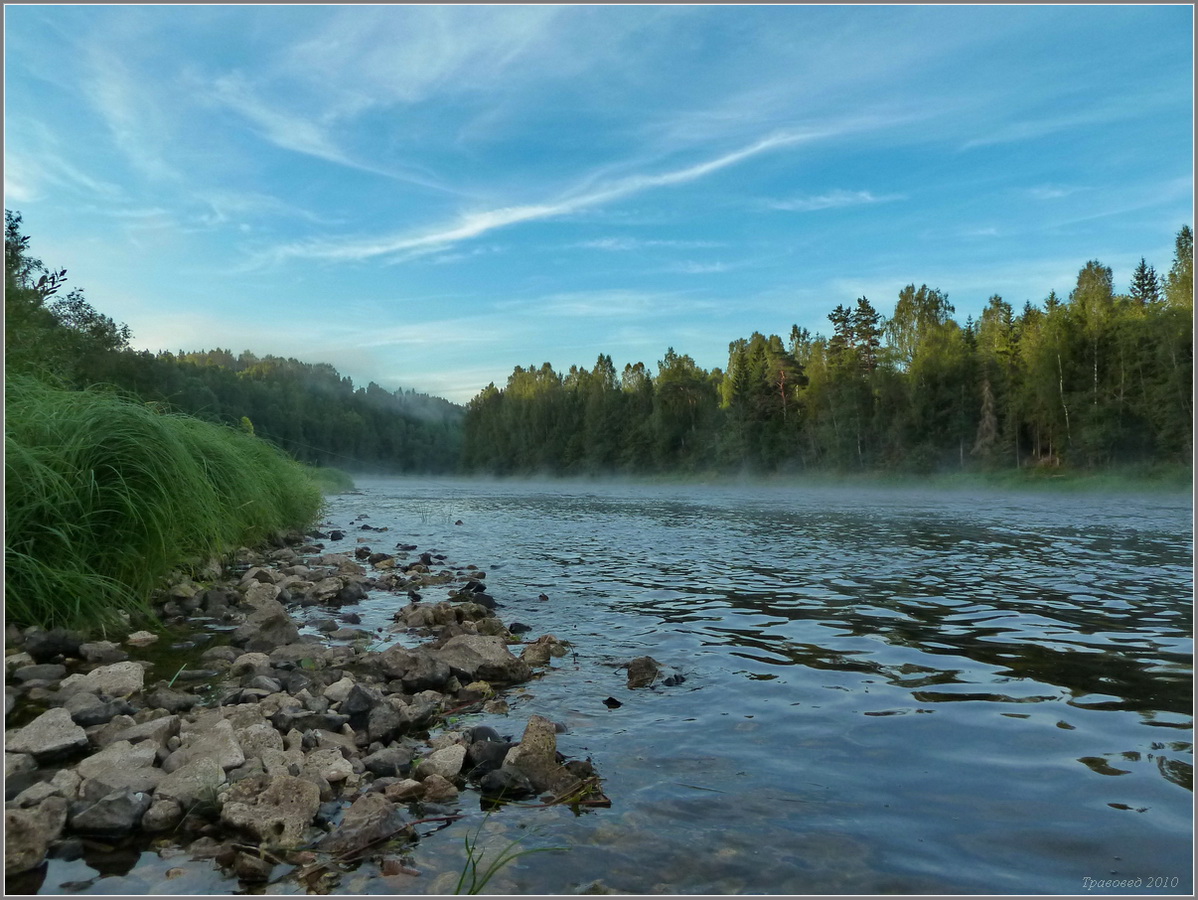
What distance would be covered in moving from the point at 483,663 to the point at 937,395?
65.4 m

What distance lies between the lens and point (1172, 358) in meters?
46.7

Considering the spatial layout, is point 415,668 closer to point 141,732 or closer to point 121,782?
point 141,732

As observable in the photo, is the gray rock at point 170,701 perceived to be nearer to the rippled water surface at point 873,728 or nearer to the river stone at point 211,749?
the river stone at point 211,749

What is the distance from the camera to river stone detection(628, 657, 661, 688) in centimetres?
633

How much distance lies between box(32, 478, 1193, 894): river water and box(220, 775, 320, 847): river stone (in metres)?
0.44

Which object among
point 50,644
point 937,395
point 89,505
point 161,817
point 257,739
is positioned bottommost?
point 161,817

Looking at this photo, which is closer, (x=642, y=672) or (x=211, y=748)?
(x=211, y=748)

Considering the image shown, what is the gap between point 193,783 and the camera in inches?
150

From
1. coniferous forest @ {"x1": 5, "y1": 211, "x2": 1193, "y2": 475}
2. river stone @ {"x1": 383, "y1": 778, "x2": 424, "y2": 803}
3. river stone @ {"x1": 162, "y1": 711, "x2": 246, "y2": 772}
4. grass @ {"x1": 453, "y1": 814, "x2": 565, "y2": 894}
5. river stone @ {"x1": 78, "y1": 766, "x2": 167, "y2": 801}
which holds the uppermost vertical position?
coniferous forest @ {"x1": 5, "y1": 211, "x2": 1193, "y2": 475}

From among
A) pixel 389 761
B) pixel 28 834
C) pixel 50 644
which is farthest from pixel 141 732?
pixel 50 644

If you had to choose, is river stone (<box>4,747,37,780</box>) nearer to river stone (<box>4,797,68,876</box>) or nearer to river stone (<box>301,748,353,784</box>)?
river stone (<box>4,797,68,876</box>)

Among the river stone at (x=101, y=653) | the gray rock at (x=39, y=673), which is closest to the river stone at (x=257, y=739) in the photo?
the gray rock at (x=39, y=673)

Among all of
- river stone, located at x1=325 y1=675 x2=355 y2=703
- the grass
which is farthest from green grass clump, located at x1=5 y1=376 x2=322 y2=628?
the grass

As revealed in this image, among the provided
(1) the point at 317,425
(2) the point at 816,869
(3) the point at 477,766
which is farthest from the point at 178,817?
(1) the point at 317,425
